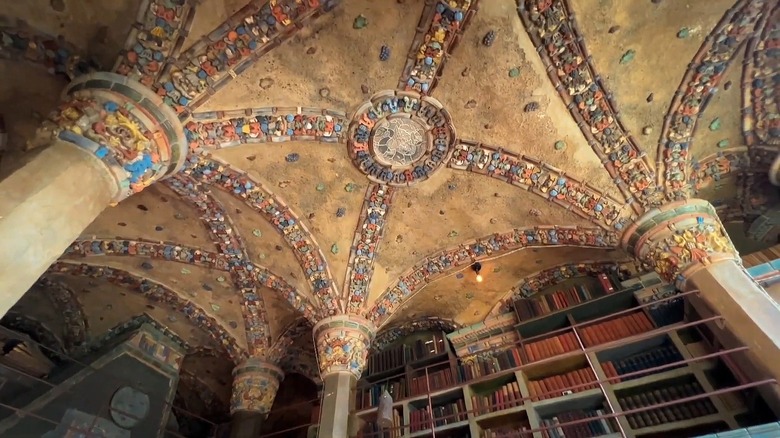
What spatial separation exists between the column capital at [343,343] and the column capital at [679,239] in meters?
3.27

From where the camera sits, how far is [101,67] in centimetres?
390

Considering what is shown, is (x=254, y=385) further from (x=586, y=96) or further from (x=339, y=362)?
(x=586, y=96)

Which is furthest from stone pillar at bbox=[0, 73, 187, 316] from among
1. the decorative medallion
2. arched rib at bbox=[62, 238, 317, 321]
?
arched rib at bbox=[62, 238, 317, 321]

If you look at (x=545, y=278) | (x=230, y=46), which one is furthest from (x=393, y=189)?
(x=545, y=278)

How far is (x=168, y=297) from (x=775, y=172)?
7.99 m

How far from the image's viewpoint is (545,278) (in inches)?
245

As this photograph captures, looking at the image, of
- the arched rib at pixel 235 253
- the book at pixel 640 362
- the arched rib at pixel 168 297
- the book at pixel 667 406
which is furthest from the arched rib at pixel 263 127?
the book at pixel 667 406

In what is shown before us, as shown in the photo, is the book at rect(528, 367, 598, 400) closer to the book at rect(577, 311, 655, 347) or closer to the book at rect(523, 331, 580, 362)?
the book at rect(523, 331, 580, 362)

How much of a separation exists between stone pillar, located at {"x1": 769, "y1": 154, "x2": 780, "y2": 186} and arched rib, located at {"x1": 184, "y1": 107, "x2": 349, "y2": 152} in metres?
4.73

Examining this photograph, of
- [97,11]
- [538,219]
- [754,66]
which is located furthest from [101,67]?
[754,66]

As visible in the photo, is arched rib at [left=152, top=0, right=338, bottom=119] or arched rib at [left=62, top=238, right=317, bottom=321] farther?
arched rib at [left=62, top=238, right=317, bottom=321]

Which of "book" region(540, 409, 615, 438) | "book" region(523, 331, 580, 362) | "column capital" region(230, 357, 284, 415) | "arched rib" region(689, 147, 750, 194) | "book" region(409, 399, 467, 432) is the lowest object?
"book" region(540, 409, 615, 438)

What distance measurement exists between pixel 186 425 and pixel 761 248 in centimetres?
932

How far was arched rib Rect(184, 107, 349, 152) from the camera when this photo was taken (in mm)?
4223
